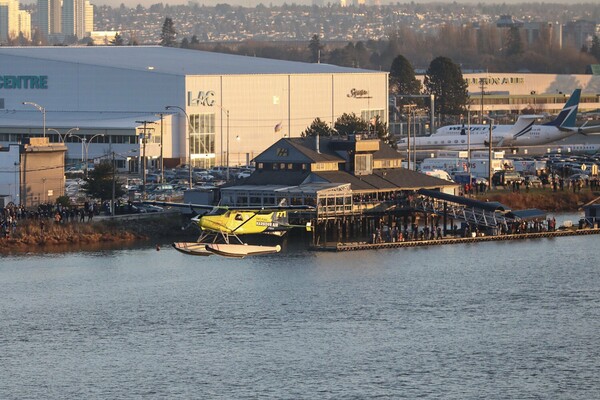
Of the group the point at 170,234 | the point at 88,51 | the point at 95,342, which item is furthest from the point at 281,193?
the point at 88,51

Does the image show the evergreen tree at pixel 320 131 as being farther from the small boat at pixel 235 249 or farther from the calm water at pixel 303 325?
the small boat at pixel 235 249

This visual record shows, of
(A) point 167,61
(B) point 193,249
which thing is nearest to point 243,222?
(B) point 193,249

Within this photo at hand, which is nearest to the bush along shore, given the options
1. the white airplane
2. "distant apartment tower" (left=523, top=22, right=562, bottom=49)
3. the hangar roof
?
the hangar roof

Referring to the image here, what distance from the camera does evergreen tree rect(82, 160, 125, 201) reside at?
61.8m

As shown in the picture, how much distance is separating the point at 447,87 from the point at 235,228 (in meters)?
68.3

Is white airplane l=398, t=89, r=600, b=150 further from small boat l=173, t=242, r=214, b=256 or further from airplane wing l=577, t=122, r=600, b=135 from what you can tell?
small boat l=173, t=242, r=214, b=256

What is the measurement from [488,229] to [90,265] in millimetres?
14979

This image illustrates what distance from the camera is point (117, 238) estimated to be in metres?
56.7

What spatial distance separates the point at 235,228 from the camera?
170 ft

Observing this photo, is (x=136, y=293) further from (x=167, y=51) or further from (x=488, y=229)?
(x=167, y=51)

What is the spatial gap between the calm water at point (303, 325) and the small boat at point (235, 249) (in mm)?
587

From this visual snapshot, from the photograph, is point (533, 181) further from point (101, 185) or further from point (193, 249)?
point (193, 249)

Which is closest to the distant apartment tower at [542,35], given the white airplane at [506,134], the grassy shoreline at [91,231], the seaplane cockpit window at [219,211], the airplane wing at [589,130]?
the airplane wing at [589,130]

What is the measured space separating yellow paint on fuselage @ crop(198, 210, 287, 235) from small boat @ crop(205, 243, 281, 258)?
549 millimetres
